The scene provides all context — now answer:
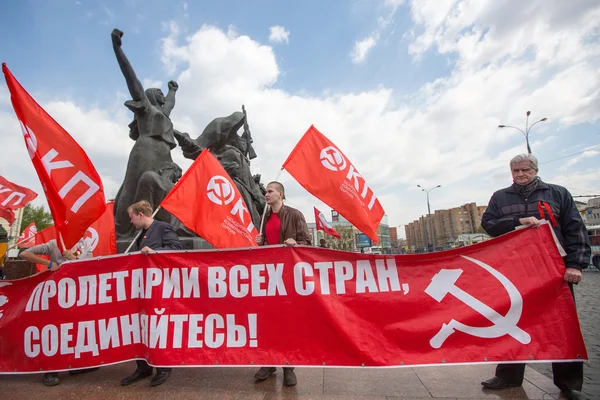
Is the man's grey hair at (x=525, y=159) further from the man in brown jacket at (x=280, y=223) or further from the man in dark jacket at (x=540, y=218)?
the man in brown jacket at (x=280, y=223)

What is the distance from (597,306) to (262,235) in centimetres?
732

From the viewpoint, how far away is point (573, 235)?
104 inches

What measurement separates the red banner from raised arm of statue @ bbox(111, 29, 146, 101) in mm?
4874

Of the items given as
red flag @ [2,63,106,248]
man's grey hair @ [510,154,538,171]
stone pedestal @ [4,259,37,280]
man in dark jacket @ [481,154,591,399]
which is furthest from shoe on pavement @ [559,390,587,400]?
stone pedestal @ [4,259,37,280]

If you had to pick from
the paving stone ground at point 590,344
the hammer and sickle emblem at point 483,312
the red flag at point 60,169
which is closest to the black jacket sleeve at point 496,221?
the hammer and sickle emblem at point 483,312

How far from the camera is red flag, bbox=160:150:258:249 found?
4176 millimetres

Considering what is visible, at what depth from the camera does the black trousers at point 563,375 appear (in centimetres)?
247

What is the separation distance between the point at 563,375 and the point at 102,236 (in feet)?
20.4

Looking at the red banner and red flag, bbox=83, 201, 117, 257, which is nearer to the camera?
the red banner

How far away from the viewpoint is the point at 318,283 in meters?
2.87

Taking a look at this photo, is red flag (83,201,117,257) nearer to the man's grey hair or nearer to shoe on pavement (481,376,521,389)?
shoe on pavement (481,376,521,389)

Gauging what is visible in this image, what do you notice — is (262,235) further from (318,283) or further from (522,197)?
(522,197)

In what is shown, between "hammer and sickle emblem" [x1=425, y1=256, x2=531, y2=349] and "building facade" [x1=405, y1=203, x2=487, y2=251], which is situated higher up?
"building facade" [x1=405, y1=203, x2=487, y2=251]

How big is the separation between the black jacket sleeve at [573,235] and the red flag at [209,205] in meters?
3.58
